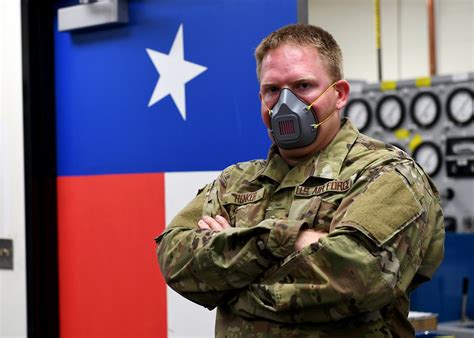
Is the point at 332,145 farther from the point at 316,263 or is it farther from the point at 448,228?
the point at 448,228

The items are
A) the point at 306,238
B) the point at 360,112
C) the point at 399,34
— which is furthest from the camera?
the point at 399,34

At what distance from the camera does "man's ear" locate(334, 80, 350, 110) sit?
2.20 m

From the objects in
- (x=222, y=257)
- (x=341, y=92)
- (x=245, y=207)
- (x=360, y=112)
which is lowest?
(x=222, y=257)

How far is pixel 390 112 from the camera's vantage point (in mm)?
5719

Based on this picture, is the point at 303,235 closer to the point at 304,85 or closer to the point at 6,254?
the point at 304,85

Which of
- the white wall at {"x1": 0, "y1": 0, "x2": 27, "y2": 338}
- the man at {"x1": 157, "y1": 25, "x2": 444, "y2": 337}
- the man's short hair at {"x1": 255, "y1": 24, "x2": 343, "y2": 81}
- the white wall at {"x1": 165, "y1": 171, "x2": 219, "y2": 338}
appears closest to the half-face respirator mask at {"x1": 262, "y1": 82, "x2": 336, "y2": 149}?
the man at {"x1": 157, "y1": 25, "x2": 444, "y2": 337}

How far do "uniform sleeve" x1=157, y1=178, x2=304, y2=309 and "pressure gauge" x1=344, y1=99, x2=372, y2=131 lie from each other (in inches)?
151

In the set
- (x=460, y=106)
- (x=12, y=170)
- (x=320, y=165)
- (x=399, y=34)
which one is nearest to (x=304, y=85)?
(x=320, y=165)

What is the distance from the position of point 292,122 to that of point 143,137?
1258mm

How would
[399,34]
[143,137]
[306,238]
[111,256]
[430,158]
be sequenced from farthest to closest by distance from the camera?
[399,34], [430,158], [111,256], [143,137], [306,238]

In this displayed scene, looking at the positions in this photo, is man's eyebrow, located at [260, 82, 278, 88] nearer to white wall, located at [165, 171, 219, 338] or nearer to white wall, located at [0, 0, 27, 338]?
white wall, located at [165, 171, 219, 338]

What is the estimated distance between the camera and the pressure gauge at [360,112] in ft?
19.4

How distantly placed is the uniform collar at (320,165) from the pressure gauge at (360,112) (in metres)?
3.70

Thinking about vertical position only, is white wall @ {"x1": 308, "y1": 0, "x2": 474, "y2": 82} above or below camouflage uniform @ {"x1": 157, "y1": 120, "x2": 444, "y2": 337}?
above
